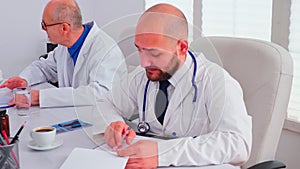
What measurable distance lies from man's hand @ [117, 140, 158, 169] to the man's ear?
0.28 meters

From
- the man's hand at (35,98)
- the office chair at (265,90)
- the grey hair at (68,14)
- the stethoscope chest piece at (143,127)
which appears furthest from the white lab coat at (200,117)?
the grey hair at (68,14)

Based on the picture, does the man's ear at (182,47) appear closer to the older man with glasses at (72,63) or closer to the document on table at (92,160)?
the older man with glasses at (72,63)

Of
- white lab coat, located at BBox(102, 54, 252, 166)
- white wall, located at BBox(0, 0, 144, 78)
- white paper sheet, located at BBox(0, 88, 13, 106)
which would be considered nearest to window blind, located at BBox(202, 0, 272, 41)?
white wall, located at BBox(0, 0, 144, 78)

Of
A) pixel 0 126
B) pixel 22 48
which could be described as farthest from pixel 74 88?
pixel 22 48

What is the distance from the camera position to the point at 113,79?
1398 mm

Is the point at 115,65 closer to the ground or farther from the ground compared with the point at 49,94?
farther from the ground

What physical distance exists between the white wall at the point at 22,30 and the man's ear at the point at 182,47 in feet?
7.06

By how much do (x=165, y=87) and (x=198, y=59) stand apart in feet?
0.47

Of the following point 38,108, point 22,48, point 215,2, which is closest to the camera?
point 38,108

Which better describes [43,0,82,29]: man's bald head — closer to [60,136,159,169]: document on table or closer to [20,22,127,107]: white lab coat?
[20,22,127,107]: white lab coat

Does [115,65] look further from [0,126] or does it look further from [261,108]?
[261,108]

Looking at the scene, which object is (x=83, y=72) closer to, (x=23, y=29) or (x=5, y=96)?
(x=5, y=96)

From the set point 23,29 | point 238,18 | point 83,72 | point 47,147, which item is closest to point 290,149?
point 238,18

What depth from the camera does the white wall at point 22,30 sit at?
130 inches
